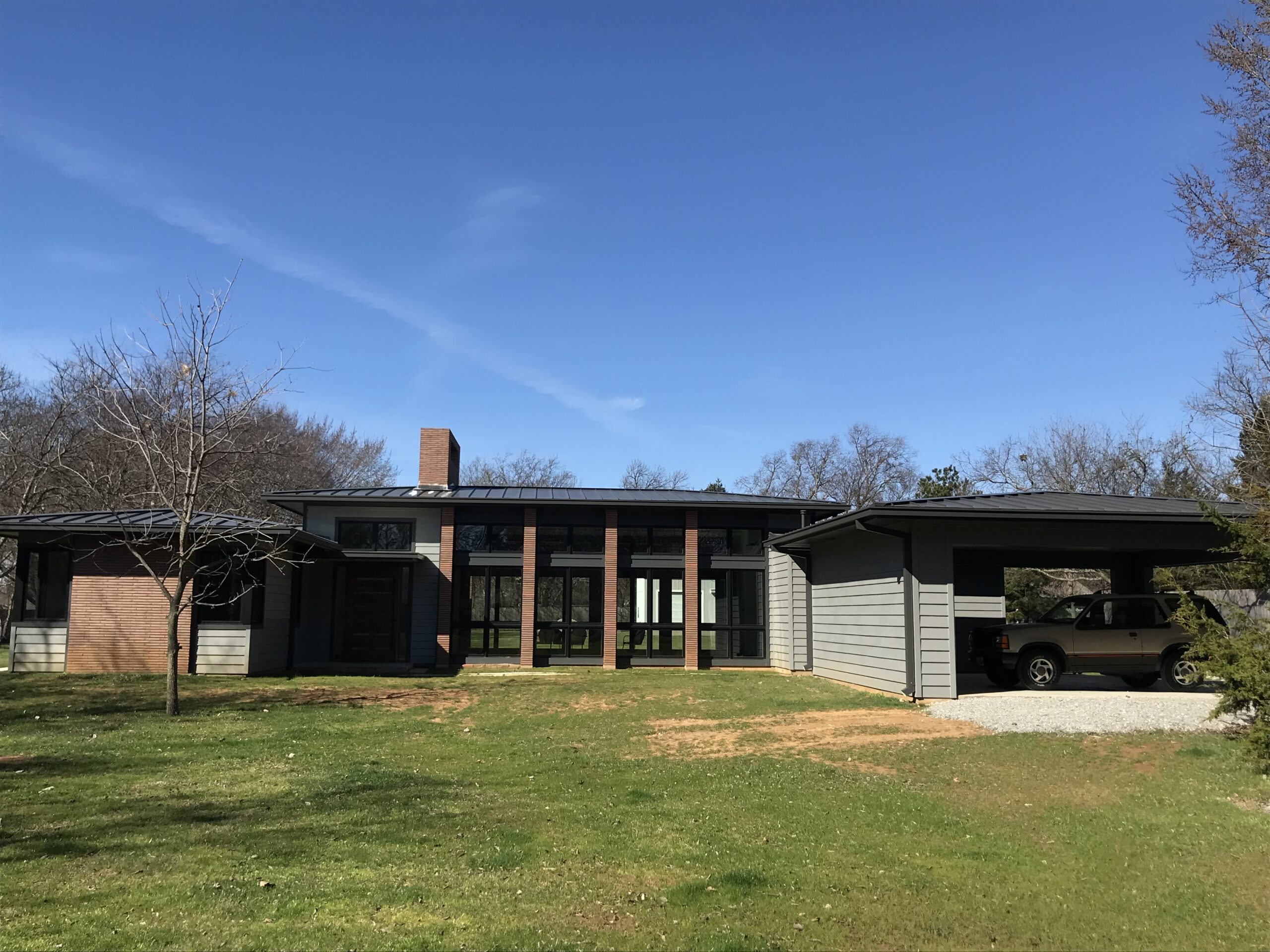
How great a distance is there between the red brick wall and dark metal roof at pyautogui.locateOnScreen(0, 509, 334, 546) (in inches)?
28.2

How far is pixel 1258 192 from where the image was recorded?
544 inches

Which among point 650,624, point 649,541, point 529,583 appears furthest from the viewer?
point 649,541

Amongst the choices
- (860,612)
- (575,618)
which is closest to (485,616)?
(575,618)

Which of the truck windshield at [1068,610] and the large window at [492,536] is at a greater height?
the large window at [492,536]

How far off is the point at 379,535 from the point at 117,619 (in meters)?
→ 6.01

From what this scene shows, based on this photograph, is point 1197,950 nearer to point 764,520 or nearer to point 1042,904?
point 1042,904

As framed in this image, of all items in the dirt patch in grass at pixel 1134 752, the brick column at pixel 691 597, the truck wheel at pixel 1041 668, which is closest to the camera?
the dirt patch in grass at pixel 1134 752

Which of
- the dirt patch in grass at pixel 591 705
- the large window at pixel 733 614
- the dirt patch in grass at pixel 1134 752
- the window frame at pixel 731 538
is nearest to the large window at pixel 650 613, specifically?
the large window at pixel 733 614

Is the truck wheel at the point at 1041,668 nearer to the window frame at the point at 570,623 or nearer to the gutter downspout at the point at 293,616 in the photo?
the window frame at the point at 570,623

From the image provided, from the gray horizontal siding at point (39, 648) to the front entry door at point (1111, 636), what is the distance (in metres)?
19.2

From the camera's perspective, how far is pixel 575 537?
22500mm

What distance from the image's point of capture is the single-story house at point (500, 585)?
1806cm

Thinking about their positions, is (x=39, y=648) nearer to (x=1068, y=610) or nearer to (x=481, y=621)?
(x=481, y=621)

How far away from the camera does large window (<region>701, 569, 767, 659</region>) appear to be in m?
22.4
